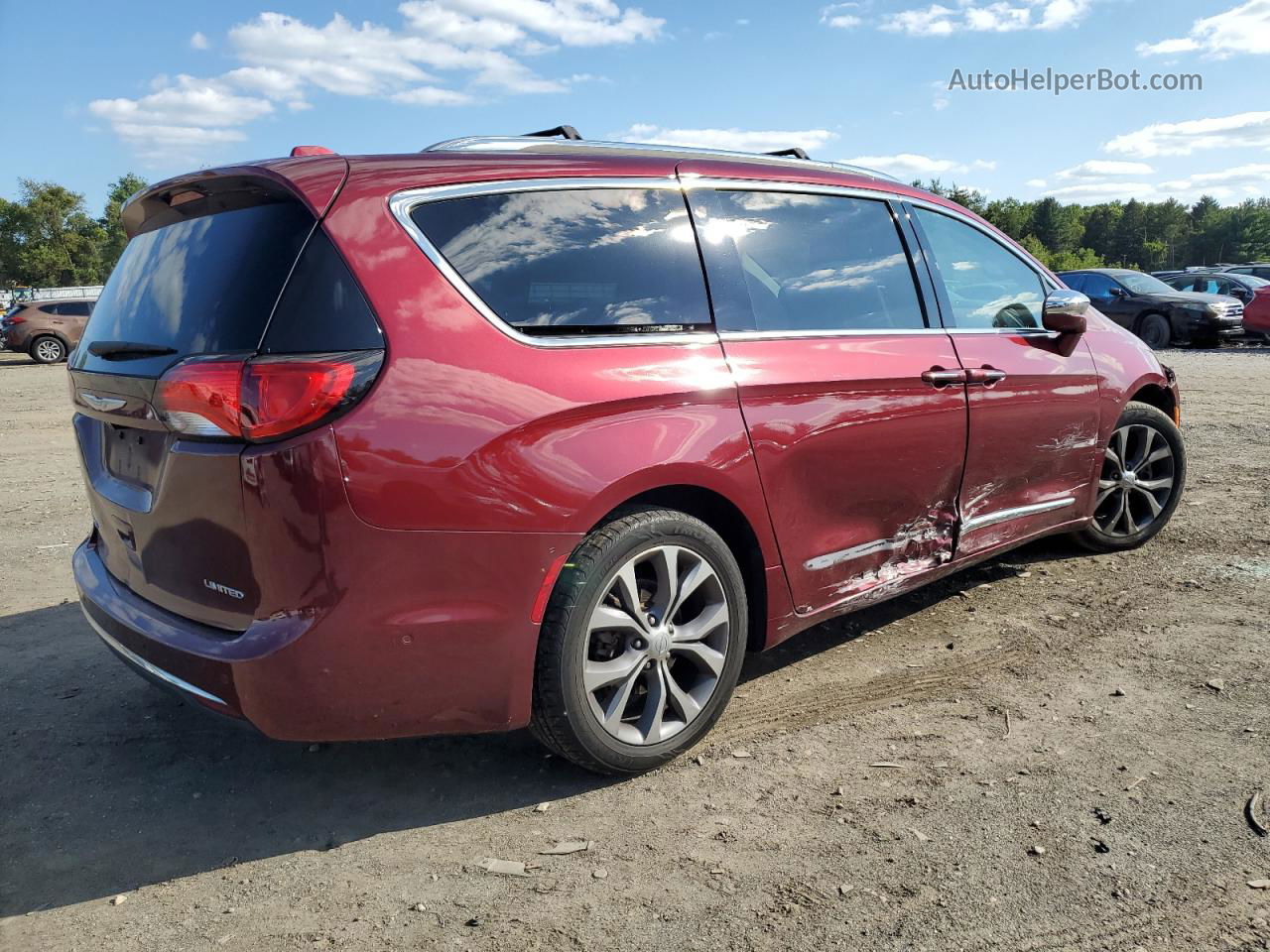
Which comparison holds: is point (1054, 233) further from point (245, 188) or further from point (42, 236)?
point (245, 188)

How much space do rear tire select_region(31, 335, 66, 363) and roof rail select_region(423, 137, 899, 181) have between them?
86.7ft

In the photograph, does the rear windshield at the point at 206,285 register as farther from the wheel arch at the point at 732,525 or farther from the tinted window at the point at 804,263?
the tinted window at the point at 804,263

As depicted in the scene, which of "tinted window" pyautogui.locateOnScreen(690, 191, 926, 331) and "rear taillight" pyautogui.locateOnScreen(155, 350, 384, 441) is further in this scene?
"tinted window" pyautogui.locateOnScreen(690, 191, 926, 331)

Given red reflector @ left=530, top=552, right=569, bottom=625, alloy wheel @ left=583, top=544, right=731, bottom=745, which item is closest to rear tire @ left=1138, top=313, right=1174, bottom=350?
alloy wheel @ left=583, top=544, right=731, bottom=745

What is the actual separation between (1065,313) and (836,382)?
167cm

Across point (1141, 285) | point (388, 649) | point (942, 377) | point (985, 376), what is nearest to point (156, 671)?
point (388, 649)

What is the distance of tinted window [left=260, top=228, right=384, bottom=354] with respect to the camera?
2469 mm

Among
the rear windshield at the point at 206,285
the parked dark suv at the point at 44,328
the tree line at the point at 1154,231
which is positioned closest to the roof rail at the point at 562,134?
the rear windshield at the point at 206,285

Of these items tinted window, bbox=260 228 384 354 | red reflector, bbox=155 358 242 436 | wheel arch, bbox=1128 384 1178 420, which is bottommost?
wheel arch, bbox=1128 384 1178 420

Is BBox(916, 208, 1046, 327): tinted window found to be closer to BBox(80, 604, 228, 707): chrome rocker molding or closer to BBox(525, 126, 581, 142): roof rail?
BBox(525, 126, 581, 142): roof rail

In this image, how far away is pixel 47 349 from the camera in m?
25.8

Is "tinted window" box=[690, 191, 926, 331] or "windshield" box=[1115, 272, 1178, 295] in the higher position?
"tinted window" box=[690, 191, 926, 331]

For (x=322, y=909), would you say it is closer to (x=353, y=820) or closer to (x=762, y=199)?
(x=353, y=820)

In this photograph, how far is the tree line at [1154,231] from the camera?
404ft
